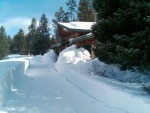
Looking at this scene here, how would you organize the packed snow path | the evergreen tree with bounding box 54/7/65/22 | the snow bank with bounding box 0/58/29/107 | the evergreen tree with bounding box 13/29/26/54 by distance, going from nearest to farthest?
the packed snow path, the snow bank with bounding box 0/58/29/107, the evergreen tree with bounding box 54/7/65/22, the evergreen tree with bounding box 13/29/26/54

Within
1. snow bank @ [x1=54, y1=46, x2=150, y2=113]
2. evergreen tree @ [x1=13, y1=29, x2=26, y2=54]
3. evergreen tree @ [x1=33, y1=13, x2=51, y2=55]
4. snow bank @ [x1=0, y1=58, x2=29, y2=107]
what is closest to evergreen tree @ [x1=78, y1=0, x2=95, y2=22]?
evergreen tree @ [x1=33, y1=13, x2=51, y2=55]

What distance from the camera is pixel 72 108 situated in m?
7.65

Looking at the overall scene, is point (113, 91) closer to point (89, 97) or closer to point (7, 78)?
point (89, 97)

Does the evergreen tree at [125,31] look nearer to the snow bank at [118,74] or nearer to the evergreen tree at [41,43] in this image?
the snow bank at [118,74]

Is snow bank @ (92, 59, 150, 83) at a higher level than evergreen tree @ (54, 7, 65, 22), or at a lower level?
lower

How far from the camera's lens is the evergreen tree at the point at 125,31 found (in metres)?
8.75

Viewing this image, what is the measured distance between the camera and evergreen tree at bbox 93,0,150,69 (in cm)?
875

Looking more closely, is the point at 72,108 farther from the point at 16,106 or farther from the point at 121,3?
the point at 121,3

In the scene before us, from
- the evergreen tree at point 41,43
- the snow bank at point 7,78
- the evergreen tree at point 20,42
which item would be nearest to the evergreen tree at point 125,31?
the snow bank at point 7,78

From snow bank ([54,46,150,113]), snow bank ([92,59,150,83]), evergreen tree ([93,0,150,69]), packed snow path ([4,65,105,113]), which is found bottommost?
packed snow path ([4,65,105,113])

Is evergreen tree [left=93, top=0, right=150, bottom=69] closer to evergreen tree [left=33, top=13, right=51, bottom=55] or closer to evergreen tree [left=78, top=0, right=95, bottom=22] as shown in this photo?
evergreen tree [left=33, top=13, right=51, bottom=55]

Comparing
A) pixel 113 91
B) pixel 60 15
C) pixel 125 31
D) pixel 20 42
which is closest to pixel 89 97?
pixel 113 91

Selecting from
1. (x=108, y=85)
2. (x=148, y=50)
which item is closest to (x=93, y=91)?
(x=108, y=85)

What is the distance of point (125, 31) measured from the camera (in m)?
10.0
